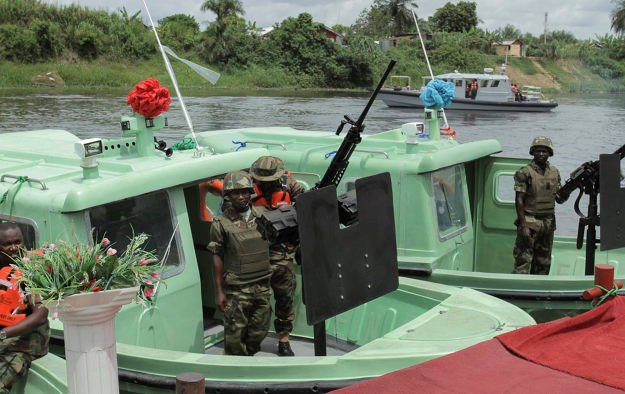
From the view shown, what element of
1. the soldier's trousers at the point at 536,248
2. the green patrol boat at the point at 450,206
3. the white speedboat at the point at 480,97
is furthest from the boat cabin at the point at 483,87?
the soldier's trousers at the point at 536,248

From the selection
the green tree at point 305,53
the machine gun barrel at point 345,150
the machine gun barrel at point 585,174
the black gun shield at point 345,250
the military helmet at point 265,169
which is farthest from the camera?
the green tree at point 305,53

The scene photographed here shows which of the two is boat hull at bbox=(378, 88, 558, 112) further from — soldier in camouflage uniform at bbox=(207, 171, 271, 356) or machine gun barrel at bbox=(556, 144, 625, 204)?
soldier in camouflage uniform at bbox=(207, 171, 271, 356)

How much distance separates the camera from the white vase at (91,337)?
3438mm

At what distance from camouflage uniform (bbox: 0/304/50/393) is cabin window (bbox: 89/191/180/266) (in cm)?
86

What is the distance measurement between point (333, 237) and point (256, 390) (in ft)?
3.38

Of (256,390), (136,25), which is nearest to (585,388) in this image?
(256,390)

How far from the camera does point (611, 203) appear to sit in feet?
21.2

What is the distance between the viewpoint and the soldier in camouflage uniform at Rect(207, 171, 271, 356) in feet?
17.2

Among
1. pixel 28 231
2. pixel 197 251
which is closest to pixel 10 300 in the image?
pixel 28 231

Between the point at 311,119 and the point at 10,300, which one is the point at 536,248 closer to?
the point at 10,300

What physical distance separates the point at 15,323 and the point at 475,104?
32.8m

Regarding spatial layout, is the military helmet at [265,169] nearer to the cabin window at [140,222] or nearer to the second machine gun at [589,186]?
the cabin window at [140,222]

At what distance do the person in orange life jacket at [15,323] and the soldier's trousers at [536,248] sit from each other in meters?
5.01

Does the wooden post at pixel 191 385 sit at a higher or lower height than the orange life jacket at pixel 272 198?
lower
